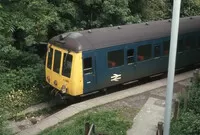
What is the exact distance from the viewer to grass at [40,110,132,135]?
10.2 m

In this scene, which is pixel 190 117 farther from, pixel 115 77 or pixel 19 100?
pixel 19 100

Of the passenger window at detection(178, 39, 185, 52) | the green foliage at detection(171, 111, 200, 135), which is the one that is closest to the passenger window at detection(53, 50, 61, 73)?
the green foliage at detection(171, 111, 200, 135)

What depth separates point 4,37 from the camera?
15078 millimetres

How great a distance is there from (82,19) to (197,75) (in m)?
7.71

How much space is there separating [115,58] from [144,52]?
1.62m

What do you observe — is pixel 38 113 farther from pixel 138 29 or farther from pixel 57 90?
pixel 138 29

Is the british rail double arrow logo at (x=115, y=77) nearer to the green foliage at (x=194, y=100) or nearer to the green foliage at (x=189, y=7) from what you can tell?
the green foliage at (x=194, y=100)

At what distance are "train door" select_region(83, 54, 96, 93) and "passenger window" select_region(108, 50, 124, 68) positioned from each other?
0.84 metres

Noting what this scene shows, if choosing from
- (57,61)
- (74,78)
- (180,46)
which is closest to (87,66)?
(74,78)

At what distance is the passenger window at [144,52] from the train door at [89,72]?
7.90 feet

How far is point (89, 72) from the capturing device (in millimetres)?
13234

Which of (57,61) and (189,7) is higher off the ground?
(189,7)

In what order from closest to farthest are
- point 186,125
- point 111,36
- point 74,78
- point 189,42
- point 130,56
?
point 186,125
point 74,78
point 111,36
point 130,56
point 189,42

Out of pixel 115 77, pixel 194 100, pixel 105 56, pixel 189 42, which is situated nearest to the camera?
pixel 194 100
